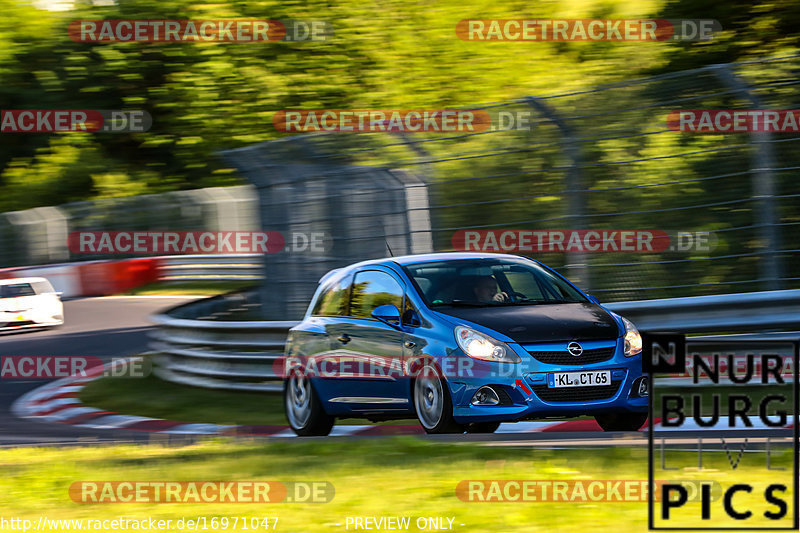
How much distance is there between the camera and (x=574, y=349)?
315 inches

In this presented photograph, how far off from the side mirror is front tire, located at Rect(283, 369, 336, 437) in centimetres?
108

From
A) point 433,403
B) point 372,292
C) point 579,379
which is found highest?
point 372,292

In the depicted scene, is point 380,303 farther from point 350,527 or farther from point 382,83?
point 382,83

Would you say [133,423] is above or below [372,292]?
below

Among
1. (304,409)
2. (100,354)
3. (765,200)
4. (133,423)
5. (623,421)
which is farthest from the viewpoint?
(100,354)

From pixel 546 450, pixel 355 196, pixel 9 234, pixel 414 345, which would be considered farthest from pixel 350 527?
pixel 9 234

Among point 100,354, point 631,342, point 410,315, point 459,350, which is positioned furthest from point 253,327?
point 100,354

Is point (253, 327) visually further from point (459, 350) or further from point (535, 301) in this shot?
point (459, 350)

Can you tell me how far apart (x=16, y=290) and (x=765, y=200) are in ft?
53.8

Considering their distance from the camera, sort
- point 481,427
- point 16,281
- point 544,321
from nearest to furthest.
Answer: point 544,321 < point 481,427 < point 16,281

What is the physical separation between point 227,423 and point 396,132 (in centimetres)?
353

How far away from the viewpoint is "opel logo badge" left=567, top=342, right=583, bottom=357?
8000mm

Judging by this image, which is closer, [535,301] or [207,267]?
[535,301]

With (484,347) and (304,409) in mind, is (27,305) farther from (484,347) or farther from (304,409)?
(484,347)
